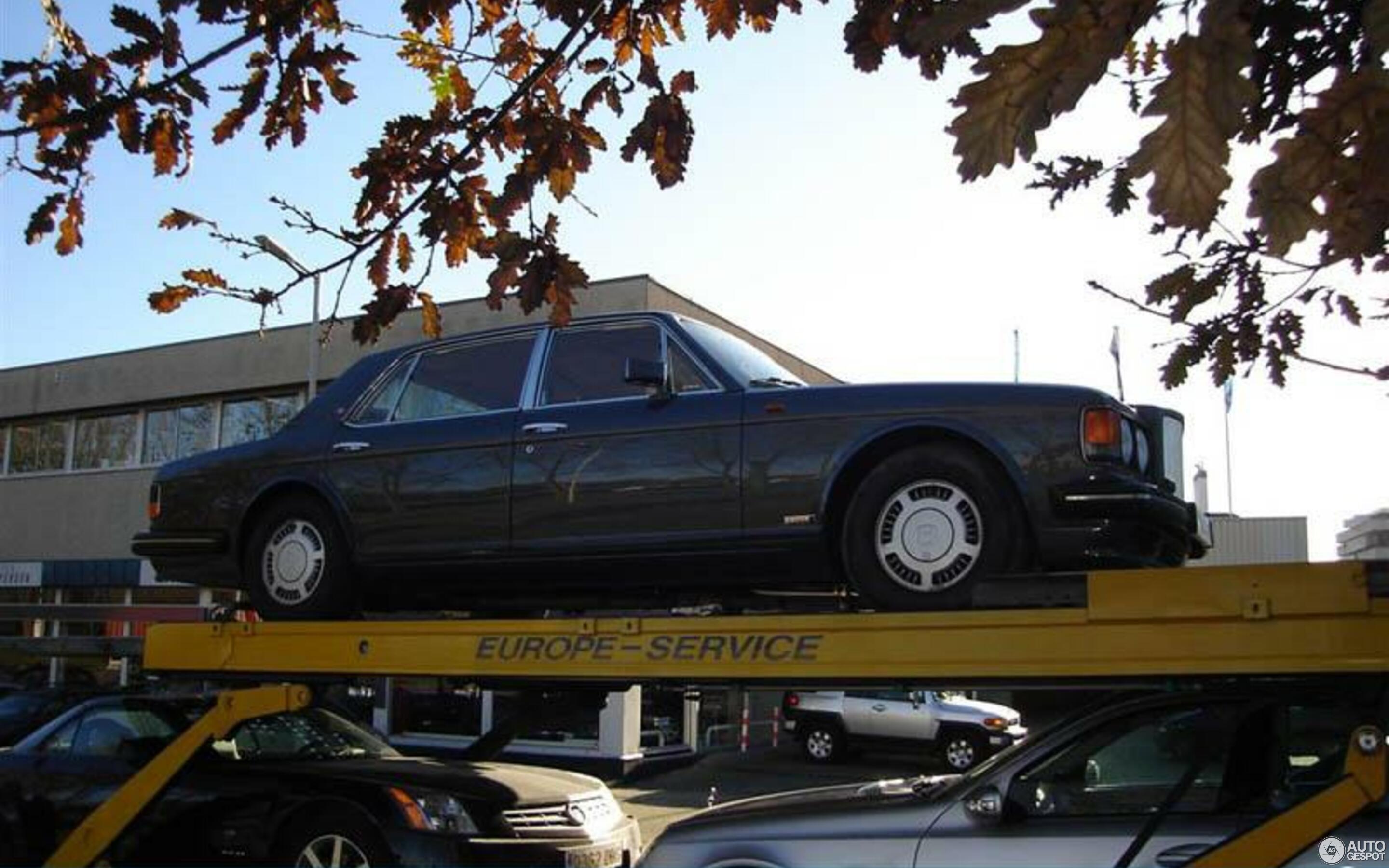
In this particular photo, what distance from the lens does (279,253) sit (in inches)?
138

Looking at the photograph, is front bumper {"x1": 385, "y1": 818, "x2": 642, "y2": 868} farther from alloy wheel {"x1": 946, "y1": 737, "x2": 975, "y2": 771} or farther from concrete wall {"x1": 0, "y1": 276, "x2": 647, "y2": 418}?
alloy wheel {"x1": 946, "y1": 737, "x2": 975, "y2": 771}

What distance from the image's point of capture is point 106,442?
23250mm

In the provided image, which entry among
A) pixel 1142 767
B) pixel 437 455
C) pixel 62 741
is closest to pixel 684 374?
pixel 437 455

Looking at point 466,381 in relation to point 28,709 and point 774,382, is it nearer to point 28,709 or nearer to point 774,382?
point 774,382

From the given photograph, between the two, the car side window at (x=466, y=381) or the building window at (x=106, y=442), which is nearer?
the car side window at (x=466, y=381)

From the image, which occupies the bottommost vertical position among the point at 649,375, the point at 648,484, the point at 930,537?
the point at 930,537

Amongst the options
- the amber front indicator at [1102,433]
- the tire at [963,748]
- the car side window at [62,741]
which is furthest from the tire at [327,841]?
the tire at [963,748]

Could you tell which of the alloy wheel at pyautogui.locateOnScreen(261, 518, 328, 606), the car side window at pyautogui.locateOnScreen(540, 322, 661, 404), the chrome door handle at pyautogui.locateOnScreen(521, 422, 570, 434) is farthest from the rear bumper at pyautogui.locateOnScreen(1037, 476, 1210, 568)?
the alloy wheel at pyautogui.locateOnScreen(261, 518, 328, 606)

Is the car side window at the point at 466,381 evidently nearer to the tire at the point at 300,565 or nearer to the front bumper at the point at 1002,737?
the tire at the point at 300,565

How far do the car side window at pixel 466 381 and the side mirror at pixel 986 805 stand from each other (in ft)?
8.64

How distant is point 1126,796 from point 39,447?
82.3 ft

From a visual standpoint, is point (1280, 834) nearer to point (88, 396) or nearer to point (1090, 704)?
point (1090, 704)

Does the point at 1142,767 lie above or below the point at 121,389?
below

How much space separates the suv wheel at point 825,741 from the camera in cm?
1802
